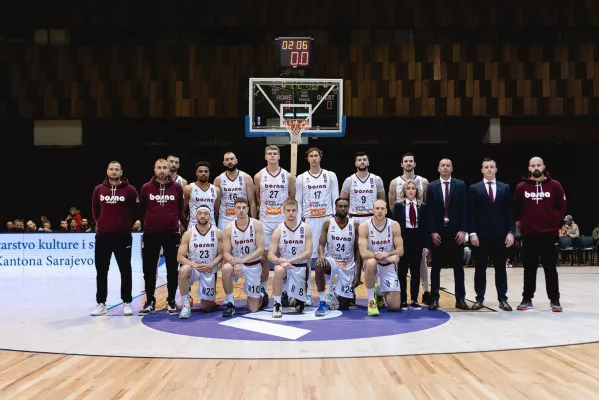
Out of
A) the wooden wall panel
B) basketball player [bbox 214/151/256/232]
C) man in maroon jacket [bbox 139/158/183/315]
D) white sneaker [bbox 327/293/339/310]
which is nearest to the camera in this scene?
man in maroon jacket [bbox 139/158/183/315]

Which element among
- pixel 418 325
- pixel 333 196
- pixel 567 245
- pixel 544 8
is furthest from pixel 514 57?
pixel 418 325

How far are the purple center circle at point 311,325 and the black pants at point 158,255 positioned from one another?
34 cm

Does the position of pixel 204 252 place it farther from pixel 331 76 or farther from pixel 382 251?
pixel 331 76

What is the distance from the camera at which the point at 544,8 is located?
48.1 ft

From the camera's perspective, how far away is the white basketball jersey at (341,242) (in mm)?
6059

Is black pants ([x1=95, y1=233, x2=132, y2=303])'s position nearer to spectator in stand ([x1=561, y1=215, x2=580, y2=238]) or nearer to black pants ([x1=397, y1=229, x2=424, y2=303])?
black pants ([x1=397, y1=229, x2=424, y2=303])

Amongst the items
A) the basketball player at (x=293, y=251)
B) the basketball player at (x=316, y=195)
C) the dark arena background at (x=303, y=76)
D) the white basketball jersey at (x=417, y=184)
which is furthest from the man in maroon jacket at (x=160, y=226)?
the dark arena background at (x=303, y=76)

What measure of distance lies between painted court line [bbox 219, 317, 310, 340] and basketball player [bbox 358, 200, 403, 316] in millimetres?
1194

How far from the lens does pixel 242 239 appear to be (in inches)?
234

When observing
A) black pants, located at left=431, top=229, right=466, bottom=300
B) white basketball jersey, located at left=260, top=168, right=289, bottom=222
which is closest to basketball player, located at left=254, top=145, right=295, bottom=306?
white basketball jersey, located at left=260, top=168, right=289, bottom=222

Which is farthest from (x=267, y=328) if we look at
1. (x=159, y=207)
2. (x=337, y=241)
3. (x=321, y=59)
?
(x=321, y=59)

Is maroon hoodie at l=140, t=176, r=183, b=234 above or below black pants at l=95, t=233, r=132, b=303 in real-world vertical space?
above

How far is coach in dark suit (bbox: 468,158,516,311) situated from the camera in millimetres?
5965

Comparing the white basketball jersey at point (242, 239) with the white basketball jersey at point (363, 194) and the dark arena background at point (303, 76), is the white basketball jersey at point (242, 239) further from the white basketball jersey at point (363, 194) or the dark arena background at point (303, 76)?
the dark arena background at point (303, 76)
